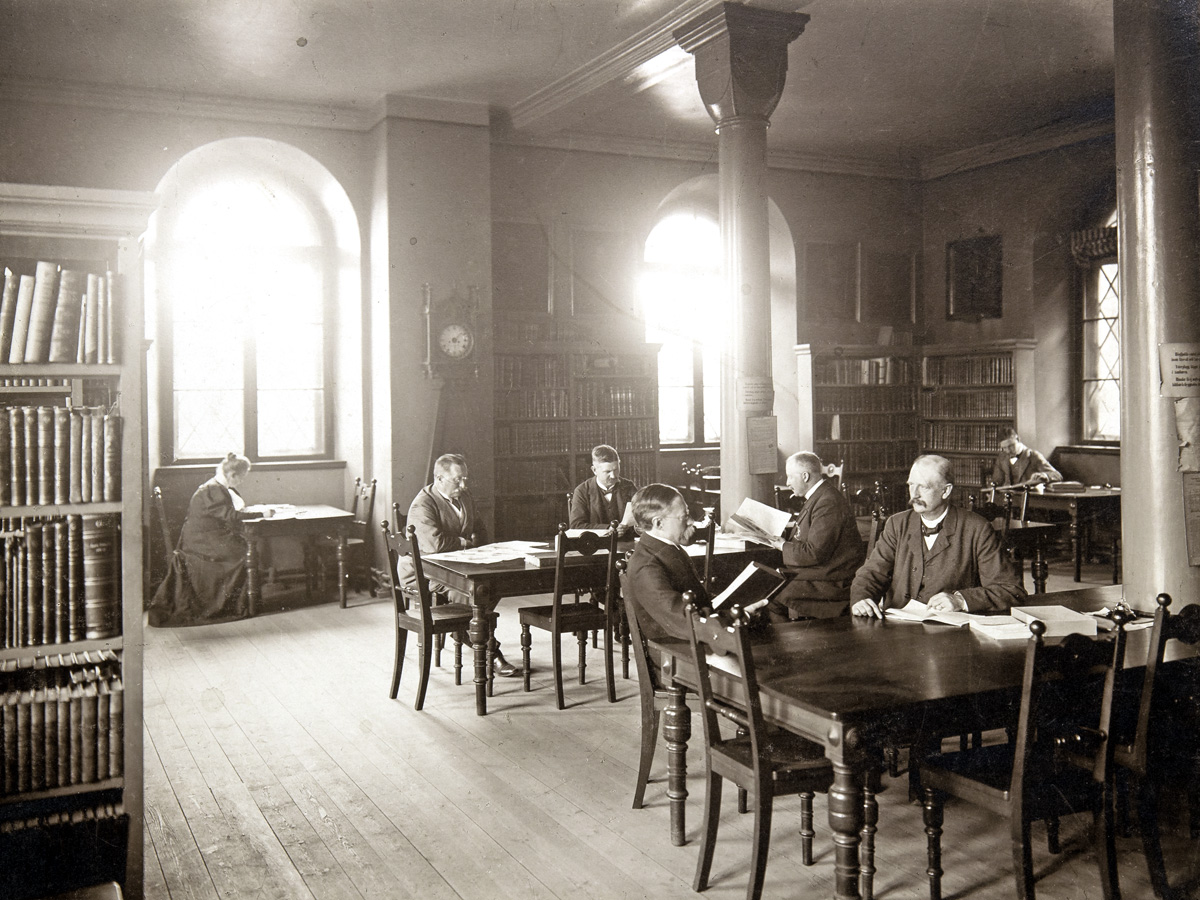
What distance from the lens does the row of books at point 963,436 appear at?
414 inches

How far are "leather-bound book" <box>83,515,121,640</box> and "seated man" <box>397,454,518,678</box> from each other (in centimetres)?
268

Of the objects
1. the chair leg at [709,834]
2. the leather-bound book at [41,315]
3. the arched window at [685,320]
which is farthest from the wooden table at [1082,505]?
the leather-bound book at [41,315]

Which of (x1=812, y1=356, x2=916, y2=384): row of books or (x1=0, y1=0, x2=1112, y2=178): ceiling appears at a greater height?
(x1=0, y1=0, x2=1112, y2=178): ceiling

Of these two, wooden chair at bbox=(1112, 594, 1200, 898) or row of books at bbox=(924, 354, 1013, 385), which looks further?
row of books at bbox=(924, 354, 1013, 385)

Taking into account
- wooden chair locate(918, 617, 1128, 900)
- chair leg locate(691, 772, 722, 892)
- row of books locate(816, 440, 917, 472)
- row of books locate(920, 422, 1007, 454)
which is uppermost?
row of books locate(920, 422, 1007, 454)

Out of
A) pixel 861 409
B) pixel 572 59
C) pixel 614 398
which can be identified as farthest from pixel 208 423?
pixel 861 409

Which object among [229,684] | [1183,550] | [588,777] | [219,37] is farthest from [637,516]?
[219,37]

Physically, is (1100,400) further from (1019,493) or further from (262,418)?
(262,418)

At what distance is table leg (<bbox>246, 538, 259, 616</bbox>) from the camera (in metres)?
7.82

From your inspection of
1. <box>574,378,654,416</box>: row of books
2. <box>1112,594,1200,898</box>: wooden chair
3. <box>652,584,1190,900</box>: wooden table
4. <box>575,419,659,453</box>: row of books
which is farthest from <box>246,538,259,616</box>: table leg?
<box>1112,594,1200,898</box>: wooden chair

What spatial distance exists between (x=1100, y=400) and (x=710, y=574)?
22.6 ft

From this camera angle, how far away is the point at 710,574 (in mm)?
5281

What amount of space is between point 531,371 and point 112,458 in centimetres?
652

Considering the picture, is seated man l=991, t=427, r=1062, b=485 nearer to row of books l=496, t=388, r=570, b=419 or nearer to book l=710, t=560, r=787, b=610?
row of books l=496, t=388, r=570, b=419
